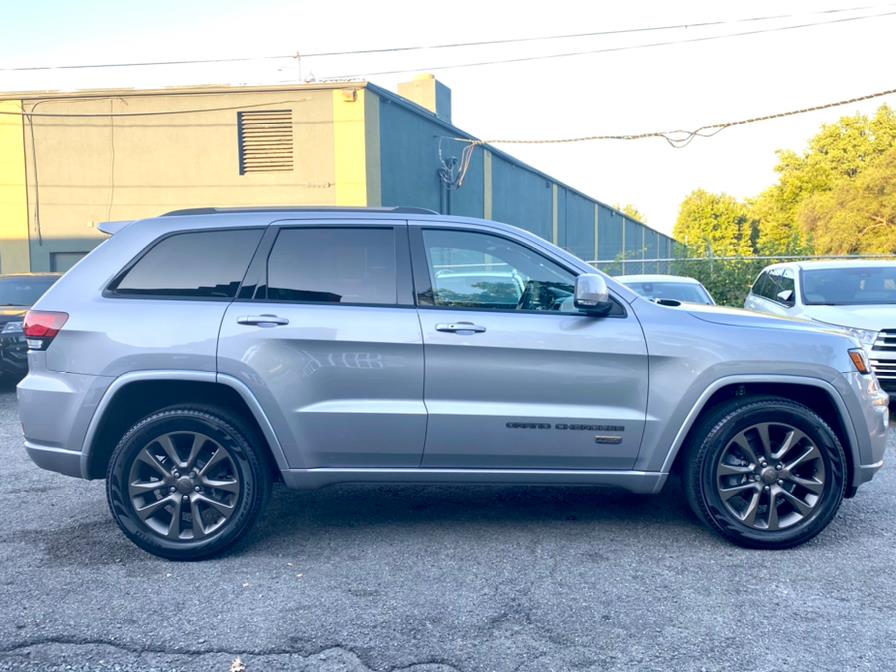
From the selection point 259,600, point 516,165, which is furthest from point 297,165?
point 259,600

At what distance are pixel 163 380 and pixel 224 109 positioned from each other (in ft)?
59.2

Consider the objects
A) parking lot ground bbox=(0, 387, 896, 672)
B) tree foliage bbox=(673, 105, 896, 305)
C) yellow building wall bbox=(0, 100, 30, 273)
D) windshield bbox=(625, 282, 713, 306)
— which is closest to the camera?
parking lot ground bbox=(0, 387, 896, 672)

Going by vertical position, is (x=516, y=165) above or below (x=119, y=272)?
above

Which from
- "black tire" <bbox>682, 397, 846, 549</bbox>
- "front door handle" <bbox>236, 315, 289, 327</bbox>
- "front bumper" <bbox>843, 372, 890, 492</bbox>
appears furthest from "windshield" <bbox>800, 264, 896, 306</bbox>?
"front door handle" <bbox>236, 315, 289, 327</bbox>

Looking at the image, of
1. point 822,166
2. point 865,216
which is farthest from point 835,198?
point 822,166

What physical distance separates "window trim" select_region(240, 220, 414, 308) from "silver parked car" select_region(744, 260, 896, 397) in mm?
5088

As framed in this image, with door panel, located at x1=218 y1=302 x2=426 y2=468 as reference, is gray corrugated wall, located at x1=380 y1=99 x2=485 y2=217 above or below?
above

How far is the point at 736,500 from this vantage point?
4.27 meters

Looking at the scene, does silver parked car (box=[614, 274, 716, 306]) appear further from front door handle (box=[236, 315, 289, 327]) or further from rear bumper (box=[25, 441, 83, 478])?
rear bumper (box=[25, 441, 83, 478])

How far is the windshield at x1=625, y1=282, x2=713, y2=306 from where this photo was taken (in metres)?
12.0

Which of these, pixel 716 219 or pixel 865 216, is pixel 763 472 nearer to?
pixel 865 216

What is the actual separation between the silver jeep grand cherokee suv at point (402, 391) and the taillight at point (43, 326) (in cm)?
1

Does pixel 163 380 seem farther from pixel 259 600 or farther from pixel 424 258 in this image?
pixel 424 258

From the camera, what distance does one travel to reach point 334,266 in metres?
4.30
